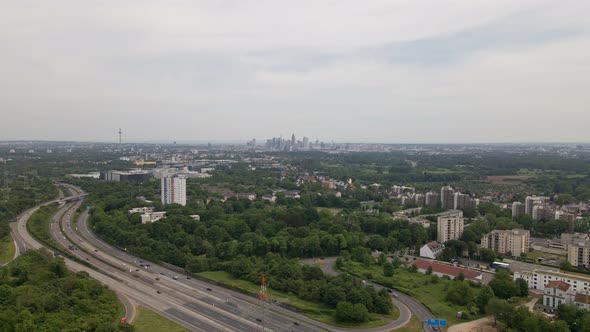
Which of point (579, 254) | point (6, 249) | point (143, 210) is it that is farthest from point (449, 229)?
point (6, 249)

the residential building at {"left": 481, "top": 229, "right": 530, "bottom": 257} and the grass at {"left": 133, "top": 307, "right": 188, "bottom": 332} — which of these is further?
the residential building at {"left": 481, "top": 229, "right": 530, "bottom": 257}

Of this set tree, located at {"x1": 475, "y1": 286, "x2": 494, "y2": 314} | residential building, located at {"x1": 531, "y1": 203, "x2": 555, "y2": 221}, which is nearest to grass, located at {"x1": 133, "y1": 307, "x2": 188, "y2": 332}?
tree, located at {"x1": 475, "y1": 286, "x2": 494, "y2": 314}

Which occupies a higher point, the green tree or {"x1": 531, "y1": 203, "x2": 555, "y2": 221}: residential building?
{"x1": 531, "y1": 203, "x2": 555, "y2": 221}: residential building

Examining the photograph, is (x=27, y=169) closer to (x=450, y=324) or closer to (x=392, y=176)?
(x=392, y=176)

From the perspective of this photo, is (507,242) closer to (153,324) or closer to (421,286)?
(421,286)

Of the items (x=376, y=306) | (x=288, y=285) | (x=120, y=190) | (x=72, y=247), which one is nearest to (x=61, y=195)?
(x=120, y=190)

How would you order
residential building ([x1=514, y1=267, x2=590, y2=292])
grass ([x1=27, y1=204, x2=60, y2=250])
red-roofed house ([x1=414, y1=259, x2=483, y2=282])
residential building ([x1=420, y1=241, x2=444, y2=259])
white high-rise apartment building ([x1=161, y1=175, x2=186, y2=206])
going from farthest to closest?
white high-rise apartment building ([x1=161, y1=175, x2=186, y2=206]) → grass ([x1=27, y1=204, x2=60, y2=250]) → residential building ([x1=420, y1=241, x2=444, y2=259]) → red-roofed house ([x1=414, y1=259, x2=483, y2=282]) → residential building ([x1=514, y1=267, x2=590, y2=292])

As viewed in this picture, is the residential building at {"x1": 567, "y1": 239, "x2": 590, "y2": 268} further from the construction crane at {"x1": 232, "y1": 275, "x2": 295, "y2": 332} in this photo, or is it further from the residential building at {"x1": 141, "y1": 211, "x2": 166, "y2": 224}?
the residential building at {"x1": 141, "y1": 211, "x2": 166, "y2": 224}
